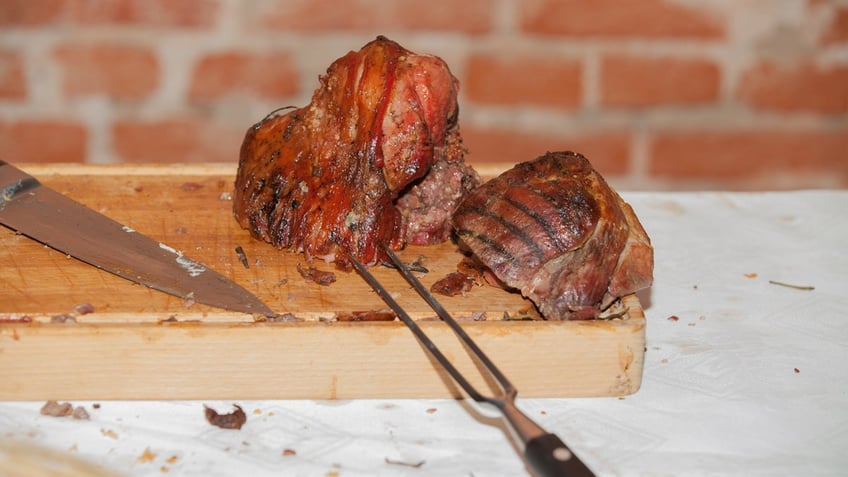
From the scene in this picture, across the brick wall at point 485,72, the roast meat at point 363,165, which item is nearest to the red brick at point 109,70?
the brick wall at point 485,72

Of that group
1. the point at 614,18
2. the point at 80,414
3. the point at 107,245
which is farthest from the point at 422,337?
the point at 614,18

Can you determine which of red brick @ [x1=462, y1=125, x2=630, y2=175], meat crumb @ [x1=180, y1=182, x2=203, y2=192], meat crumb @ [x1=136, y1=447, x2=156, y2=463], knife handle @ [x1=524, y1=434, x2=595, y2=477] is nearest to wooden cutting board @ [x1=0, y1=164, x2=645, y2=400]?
meat crumb @ [x1=136, y1=447, x2=156, y2=463]

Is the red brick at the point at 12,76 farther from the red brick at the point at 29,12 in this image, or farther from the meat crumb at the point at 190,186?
the meat crumb at the point at 190,186

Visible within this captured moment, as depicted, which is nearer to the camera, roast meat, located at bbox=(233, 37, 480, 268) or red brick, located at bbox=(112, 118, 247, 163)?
roast meat, located at bbox=(233, 37, 480, 268)

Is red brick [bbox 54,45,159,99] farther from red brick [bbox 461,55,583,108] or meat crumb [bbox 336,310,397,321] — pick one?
meat crumb [bbox 336,310,397,321]

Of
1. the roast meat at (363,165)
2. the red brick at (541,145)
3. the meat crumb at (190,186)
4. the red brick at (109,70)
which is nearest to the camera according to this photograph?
the roast meat at (363,165)

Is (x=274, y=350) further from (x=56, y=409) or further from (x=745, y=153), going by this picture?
(x=745, y=153)
